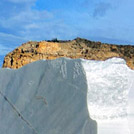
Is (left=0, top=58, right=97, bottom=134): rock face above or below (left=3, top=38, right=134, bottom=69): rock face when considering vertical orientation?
below

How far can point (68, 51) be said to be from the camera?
24.6m

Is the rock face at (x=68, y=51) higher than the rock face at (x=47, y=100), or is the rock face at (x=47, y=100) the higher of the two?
the rock face at (x=68, y=51)

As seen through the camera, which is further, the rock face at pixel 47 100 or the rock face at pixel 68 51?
the rock face at pixel 68 51

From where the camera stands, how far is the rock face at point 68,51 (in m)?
22.4

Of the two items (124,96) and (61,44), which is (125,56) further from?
(124,96)

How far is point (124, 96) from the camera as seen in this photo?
2.05 m

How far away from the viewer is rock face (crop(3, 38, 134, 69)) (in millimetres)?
22406

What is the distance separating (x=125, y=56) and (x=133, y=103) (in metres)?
23.2

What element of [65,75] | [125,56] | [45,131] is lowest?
[45,131]

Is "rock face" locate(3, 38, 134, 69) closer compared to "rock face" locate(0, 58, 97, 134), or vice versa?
"rock face" locate(0, 58, 97, 134)

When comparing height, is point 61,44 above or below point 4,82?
above

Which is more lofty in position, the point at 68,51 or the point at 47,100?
the point at 68,51

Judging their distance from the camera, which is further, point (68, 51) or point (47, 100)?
point (68, 51)

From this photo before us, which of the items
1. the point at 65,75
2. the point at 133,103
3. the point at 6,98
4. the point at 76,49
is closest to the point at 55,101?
the point at 65,75
